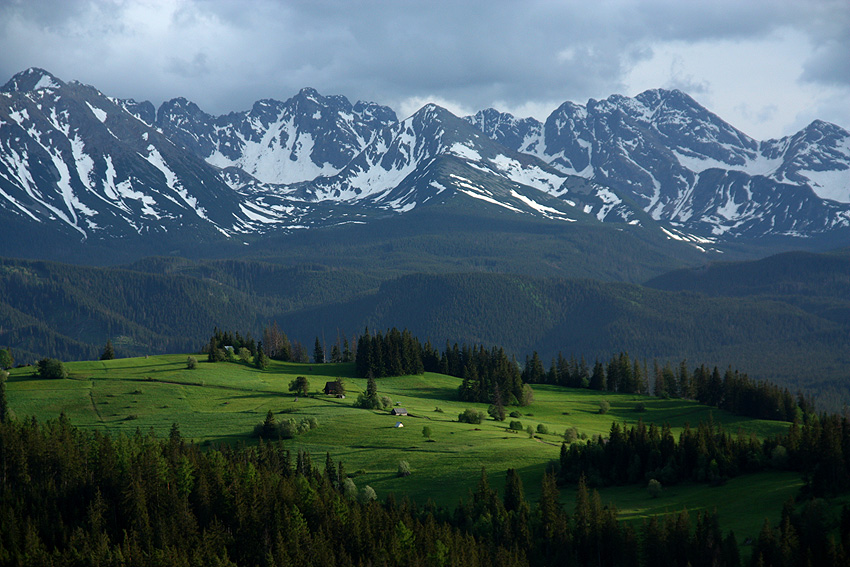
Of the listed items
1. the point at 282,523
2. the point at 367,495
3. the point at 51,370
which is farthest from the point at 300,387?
the point at 282,523

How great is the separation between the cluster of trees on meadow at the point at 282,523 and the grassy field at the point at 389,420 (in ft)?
17.7

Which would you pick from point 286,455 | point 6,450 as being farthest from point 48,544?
point 286,455

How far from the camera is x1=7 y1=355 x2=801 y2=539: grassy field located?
95062 millimetres

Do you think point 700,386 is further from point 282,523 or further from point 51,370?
point 51,370

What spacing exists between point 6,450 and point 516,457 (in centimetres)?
6155

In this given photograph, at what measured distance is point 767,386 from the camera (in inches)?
6058

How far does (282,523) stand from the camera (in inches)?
3290

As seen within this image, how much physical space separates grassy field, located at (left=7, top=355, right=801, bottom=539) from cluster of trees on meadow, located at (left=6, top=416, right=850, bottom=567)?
17.7ft

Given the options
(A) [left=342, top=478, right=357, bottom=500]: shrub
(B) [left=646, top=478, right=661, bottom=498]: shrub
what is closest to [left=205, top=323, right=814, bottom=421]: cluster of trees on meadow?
(B) [left=646, top=478, right=661, bottom=498]: shrub

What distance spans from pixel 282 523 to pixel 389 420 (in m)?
45.8

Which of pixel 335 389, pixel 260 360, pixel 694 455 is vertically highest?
pixel 260 360

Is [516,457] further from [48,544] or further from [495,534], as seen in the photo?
[48,544]

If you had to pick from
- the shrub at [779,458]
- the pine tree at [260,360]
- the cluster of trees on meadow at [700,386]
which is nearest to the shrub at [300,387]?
the pine tree at [260,360]

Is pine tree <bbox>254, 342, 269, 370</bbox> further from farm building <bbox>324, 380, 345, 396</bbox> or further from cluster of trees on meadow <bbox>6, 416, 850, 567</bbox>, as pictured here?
cluster of trees on meadow <bbox>6, 416, 850, 567</bbox>
